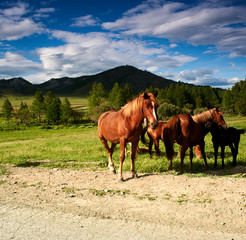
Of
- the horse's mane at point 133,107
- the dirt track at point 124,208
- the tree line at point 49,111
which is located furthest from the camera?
A: the tree line at point 49,111

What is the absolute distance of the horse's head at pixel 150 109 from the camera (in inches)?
260

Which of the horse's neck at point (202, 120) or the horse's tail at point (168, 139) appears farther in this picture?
the horse's neck at point (202, 120)

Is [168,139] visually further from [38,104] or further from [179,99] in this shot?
[179,99]

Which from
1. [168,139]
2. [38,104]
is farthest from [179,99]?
[168,139]

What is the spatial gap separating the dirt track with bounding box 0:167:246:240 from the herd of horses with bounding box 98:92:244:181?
144cm

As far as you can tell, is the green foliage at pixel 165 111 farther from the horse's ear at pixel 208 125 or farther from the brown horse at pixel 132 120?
the brown horse at pixel 132 120

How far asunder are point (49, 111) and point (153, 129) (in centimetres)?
7674

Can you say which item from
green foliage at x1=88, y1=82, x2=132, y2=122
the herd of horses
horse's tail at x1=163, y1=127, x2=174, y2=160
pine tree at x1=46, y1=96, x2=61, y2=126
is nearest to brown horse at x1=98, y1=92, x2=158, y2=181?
the herd of horses

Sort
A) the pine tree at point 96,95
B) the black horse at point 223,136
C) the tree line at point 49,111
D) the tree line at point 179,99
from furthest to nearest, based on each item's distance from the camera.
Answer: the tree line at point 49,111
the pine tree at point 96,95
the tree line at point 179,99
the black horse at point 223,136

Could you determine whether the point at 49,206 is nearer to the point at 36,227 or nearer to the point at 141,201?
the point at 36,227

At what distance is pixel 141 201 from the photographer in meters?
5.68

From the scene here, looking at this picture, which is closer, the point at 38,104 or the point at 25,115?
the point at 25,115

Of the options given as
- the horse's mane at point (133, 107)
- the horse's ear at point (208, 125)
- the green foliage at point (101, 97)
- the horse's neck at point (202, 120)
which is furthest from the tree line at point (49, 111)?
the horse's mane at point (133, 107)

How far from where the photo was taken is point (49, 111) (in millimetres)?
77625
